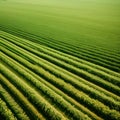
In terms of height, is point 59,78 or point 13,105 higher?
point 59,78

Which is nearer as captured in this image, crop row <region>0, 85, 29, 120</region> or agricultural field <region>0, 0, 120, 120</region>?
crop row <region>0, 85, 29, 120</region>

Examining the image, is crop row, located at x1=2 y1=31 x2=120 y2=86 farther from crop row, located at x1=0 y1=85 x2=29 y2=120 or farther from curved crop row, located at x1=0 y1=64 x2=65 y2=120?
crop row, located at x1=0 y1=85 x2=29 y2=120

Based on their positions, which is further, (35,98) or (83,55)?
(83,55)

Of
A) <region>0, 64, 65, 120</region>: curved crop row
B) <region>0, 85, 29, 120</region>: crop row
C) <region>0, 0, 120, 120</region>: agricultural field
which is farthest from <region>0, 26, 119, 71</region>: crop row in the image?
<region>0, 85, 29, 120</region>: crop row

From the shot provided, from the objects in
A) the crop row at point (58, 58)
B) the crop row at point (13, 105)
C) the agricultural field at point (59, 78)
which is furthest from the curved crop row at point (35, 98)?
the crop row at point (58, 58)

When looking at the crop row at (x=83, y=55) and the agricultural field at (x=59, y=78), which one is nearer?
the agricultural field at (x=59, y=78)

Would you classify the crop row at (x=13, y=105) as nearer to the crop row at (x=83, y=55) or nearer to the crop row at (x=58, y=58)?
the crop row at (x=58, y=58)

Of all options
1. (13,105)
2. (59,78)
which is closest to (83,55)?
(59,78)

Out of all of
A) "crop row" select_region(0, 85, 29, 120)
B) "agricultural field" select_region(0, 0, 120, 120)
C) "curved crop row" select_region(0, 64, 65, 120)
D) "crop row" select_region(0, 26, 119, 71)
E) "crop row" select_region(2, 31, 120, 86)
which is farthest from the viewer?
"crop row" select_region(0, 26, 119, 71)

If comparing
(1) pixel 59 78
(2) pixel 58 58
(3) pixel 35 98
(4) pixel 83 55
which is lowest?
(3) pixel 35 98

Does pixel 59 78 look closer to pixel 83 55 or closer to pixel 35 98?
pixel 35 98

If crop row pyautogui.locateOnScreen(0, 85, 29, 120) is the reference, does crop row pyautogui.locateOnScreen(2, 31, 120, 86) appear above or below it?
above

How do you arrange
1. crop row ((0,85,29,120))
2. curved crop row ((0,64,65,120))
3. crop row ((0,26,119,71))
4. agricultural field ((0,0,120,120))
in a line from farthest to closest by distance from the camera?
1. crop row ((0,26,119,71))
2. agricultural field ((0,0,120,120))
3. curved crop row ((0,64,65,120))
4. crop row ((0,85,29,120))
